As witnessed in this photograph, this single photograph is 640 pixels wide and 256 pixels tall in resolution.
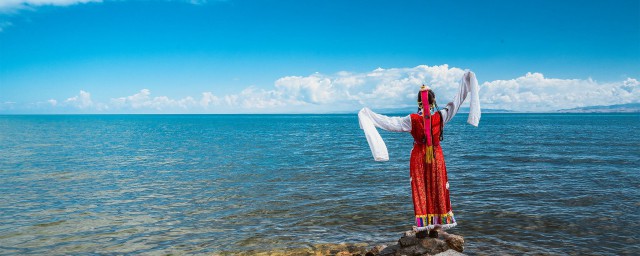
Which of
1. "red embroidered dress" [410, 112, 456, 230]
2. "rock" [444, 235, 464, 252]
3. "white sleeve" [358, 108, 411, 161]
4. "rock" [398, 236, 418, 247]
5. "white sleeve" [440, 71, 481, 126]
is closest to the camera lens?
"white sleeve" [358, 108, 411, 161]

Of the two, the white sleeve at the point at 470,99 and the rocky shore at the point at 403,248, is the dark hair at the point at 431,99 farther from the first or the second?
the rocky shore at the point at 403,248

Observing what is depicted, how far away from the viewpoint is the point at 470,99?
8531 millimetres

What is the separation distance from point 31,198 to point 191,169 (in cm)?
990

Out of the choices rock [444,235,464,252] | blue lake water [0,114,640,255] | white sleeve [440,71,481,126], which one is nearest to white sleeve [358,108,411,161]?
white sleeve [440,71,481,126]

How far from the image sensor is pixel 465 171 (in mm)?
24062

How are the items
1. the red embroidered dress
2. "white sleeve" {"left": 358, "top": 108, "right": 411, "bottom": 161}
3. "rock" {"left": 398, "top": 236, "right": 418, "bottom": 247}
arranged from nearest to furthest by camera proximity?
1. "white sleeve" {"left": 358, "top": 108, "right": 411, "bottom": 161}
2. the red embroidered dress
3. "rock" {"left": 398, "top": 236, "right": 418, "bottom": 247}

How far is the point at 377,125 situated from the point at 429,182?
1548 mm

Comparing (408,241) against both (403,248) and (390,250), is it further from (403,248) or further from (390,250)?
(390,250)

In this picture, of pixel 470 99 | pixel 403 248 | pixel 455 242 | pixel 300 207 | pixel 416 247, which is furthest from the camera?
pixel 300 207

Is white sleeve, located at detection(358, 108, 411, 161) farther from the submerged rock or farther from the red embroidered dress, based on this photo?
the submerged rock

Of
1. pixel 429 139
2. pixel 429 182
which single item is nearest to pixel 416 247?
pixel 429 182

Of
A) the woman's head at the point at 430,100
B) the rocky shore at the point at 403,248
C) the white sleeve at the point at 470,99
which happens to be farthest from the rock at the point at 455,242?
the woman's head at the point at 430,100

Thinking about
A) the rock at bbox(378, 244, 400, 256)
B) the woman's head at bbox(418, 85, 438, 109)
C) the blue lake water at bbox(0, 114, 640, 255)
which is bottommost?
the blue lake water at bbox(0, 114, 640, 255)

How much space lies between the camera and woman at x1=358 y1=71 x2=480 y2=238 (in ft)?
27.3
